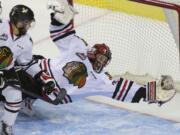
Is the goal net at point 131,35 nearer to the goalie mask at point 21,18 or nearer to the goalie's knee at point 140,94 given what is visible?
the goalie's knee at point 140,94

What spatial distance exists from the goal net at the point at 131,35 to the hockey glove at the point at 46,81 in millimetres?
391

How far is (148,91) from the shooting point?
8.80ft

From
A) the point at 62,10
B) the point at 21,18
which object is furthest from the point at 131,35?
the point at 21,18

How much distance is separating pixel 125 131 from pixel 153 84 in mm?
294

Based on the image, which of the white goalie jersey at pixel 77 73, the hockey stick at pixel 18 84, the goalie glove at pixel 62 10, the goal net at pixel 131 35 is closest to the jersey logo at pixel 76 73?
the white goalie jersey at pixel 77 73

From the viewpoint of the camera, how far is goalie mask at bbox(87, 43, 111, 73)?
2.65 meters

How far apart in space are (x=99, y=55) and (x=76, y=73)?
161mm

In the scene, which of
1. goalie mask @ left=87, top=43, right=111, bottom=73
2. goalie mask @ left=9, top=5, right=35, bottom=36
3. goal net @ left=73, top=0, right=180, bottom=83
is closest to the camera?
goalie mask @ left=9, top=5, right=35, bottom=36

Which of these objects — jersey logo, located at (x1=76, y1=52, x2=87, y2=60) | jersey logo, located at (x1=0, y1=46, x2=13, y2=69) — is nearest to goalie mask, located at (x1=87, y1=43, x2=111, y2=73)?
jersey logo, located at (x1=76, y1=52, x2=87, y2=60)

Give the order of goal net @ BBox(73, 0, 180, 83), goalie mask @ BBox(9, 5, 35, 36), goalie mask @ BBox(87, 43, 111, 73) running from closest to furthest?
goalie mask @ BBox(9, 5, 35, 36) < goalie mask @ BBox(87, 43, 111, 73) < goal net @ BBox(73, 0, 180, 83)

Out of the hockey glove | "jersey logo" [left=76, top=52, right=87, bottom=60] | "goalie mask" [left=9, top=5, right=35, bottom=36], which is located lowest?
the hockey glove

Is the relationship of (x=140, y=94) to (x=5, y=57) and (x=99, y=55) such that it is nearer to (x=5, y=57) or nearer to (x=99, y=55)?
(x=99, y=55)

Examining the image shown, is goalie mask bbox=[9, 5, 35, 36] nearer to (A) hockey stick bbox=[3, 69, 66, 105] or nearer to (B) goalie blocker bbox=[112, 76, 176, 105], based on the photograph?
(A) hockey stick bbox=[3, 69, 66, 105]

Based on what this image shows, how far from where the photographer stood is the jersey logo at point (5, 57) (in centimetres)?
256
